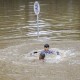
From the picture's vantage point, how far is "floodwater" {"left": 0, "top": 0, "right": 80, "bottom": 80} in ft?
38.1

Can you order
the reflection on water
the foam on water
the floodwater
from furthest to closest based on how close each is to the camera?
the reflection on water
the foam on water
the floodwater

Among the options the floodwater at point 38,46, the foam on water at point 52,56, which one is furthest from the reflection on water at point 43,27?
the foam on water at point 52,56

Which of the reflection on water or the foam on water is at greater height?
the foam on water

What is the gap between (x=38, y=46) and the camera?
52.9 ft

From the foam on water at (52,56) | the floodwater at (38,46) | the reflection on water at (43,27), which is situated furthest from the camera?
the reflection on water at (43,27)

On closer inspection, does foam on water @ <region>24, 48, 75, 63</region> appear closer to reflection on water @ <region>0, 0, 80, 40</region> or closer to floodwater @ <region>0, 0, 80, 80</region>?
floodwater @ <region>0, 0, 80, 80</region>

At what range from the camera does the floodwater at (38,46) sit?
1162 centimetres

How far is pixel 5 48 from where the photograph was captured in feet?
51.9

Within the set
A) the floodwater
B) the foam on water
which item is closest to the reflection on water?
the floodwater

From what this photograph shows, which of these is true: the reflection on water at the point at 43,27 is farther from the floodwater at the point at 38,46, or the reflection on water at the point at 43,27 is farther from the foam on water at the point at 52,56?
the foam on water at the point at 52,56

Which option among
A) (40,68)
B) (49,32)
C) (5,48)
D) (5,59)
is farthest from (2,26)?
(40,68)

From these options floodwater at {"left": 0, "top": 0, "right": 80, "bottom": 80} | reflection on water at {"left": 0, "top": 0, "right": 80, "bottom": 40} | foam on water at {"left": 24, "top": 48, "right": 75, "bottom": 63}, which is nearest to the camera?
floodwater at {"left": 0, "top": 0, "right": 80, "bottom": 80}

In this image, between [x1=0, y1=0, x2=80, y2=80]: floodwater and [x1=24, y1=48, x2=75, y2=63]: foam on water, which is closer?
[x1=0, y1=0, x2=80, y2=80]: floodwater

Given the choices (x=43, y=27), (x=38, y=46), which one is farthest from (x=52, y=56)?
(x=43, y=27)
